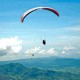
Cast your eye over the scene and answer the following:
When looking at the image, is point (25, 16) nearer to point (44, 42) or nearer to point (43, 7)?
point (43, 7)

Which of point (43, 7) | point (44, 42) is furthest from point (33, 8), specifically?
point (44, 42)

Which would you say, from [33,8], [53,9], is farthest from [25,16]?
[53,9]

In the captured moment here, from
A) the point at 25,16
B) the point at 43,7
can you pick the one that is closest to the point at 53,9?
the point at 43,7

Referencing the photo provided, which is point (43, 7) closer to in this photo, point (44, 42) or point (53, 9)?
point (53, 9)

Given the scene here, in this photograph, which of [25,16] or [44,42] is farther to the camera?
[44,42]

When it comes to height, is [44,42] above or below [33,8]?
below

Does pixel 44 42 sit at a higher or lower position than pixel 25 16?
lower

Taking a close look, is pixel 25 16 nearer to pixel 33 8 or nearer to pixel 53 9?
pixel 33 8
